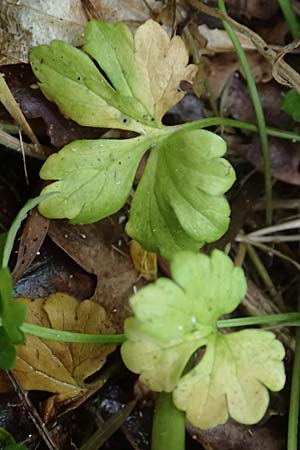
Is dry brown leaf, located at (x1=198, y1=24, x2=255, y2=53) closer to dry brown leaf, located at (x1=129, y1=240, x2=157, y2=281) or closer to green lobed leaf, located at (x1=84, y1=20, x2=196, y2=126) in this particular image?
green lobed leaf, located at (x1=84, y1=20, x2=196, y2=126)

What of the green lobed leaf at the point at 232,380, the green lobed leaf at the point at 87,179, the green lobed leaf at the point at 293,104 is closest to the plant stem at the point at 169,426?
the green lobed leaf at the point at 232,380

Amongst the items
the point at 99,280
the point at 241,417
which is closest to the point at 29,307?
the point at 99,280

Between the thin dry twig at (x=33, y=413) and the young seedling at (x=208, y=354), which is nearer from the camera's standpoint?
the young seedling at (x=208, y=354)

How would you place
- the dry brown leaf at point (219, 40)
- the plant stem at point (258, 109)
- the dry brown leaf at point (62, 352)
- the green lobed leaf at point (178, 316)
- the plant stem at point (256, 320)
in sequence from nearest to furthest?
the green lobed leaf at point (178, 316)
the plant stem at point (256, 320)
the dry brown leaf at point (62, 352)
the plant stem at point (258, 109)
the dry brown leaf at point (219, 40)

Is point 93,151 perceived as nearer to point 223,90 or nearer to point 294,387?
point 223,90

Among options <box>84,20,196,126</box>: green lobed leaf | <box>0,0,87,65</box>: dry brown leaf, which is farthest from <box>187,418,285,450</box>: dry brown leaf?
<box>0,0,87,65</box>: dry brown leaf

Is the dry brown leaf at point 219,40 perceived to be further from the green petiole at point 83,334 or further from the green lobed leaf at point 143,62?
the green petiole at point 83,334
